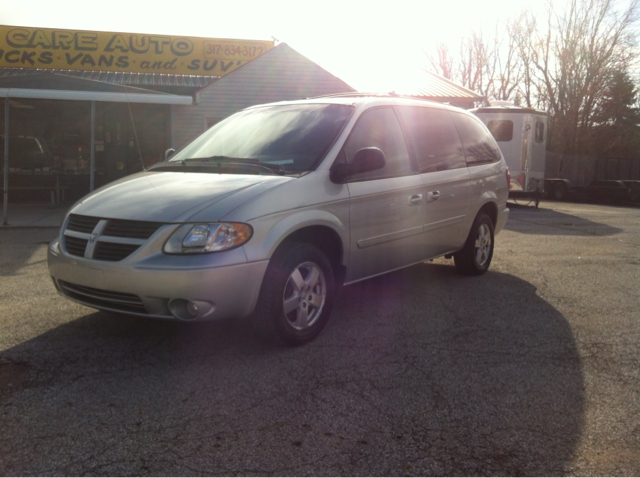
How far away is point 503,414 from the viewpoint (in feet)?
11.2

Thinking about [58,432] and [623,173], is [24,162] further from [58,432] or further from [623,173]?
[623,173]

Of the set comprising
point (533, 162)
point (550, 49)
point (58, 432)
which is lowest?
point (58, 432)

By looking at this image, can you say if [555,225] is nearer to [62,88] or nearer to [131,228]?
[62,88]

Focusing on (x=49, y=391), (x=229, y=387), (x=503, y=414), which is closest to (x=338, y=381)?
(x=229, y=387)

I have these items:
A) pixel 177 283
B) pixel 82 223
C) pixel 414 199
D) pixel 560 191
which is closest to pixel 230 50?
pixel 560 191

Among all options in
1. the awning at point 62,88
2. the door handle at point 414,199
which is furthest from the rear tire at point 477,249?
the awning at point 62,88

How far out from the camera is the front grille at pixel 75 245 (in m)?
4.27

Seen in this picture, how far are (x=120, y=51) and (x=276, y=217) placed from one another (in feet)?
60.3

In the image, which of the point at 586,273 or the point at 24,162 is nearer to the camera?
the point at 586,273

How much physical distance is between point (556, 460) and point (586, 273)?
5.03m

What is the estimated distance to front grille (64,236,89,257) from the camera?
4.27 m

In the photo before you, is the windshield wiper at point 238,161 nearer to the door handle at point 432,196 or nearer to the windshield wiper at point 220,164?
the windshield wiper at point 220,164

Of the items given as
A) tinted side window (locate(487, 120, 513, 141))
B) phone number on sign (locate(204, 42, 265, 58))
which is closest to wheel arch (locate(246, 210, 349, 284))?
tinted side window (locate(487, 120, 513, 141))

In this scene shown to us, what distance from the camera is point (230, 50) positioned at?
2109 centimetres
